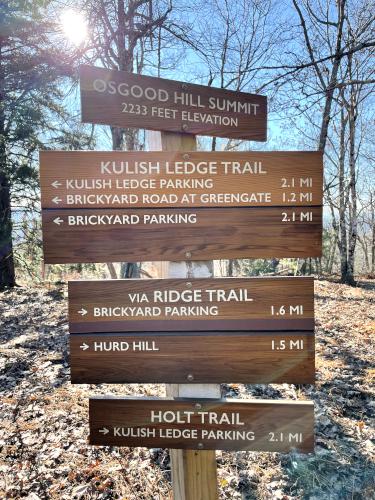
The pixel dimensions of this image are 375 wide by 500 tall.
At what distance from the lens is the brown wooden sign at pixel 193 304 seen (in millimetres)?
1958

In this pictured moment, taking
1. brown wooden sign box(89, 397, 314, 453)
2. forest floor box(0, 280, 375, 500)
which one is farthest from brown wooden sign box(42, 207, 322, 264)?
forest floor box(0, 280, 375, 500)

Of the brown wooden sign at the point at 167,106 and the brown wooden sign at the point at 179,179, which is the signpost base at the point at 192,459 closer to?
the brown wooden sign at the point at 167,106

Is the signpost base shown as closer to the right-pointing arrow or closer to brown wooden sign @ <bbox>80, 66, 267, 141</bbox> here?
brown wooden sign @ <bbox>80, 66, 267, 141</bbox>

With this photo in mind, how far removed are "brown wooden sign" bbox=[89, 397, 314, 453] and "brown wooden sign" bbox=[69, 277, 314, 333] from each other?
0.42 meters

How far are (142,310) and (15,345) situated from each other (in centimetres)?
463

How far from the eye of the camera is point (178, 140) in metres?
2.07

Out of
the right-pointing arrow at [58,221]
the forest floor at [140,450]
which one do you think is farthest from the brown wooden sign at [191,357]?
the forest floor at [140,450]

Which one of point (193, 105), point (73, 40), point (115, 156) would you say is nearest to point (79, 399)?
point (115, 156)

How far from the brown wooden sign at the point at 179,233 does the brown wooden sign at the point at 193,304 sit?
0.48ft

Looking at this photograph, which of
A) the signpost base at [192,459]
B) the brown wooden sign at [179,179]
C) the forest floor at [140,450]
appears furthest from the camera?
the forest floor at [140,450]

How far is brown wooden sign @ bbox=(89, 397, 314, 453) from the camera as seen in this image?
197 centimetres

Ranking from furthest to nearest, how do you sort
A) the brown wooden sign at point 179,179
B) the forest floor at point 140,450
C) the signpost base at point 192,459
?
the forest floor at point 140,450 → the signpost base at point 192,459 → the brown wooden sign at point 179,179

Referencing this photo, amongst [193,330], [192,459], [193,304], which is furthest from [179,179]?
[192,459]

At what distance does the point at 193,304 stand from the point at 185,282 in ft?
0.41
